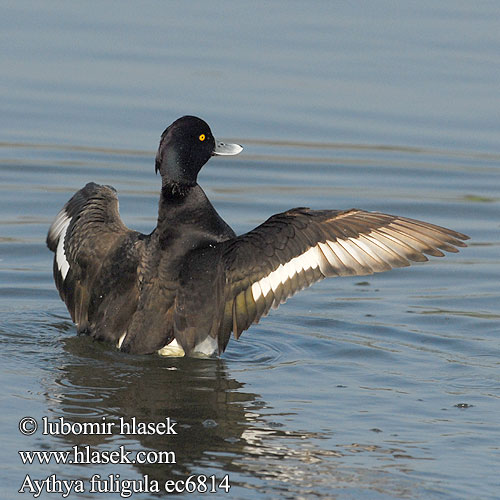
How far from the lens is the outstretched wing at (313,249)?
20.9ft

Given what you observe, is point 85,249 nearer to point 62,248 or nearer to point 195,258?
point 62,248

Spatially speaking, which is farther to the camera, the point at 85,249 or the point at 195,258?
the point at 85,249

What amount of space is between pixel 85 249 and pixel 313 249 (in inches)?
60.3

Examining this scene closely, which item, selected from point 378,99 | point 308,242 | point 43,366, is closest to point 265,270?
point 308,242

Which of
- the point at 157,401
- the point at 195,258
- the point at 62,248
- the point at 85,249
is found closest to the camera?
the point at 157,401

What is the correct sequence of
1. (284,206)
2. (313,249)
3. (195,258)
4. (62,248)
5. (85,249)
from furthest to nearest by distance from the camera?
(284,206) → (62,248) → (85,249) → (195,258) → (313,249)

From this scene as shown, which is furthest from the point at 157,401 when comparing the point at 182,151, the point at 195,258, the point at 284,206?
the point at 284,206

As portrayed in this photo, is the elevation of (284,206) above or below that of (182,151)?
below

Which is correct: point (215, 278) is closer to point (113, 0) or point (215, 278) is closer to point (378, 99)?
point (378, 99)

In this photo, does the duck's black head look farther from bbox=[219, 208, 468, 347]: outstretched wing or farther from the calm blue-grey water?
the calm blue-grey water

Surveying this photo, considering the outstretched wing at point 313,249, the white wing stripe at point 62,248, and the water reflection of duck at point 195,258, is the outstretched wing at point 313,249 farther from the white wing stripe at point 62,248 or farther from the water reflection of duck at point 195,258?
the white wing stripe at point 62,248

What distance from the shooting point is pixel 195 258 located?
22.1ft

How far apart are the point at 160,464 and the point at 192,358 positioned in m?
1.83

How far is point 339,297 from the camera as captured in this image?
27.9 ft
